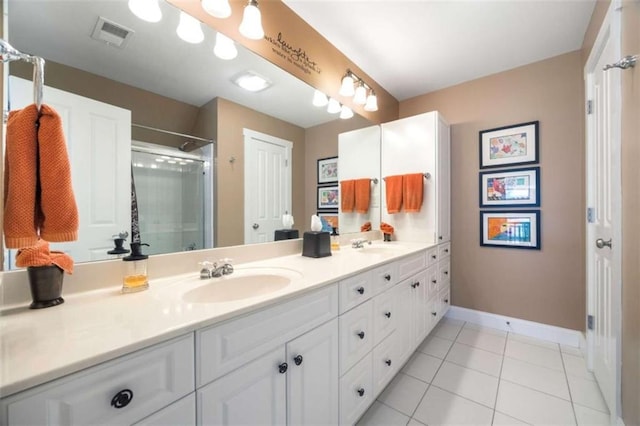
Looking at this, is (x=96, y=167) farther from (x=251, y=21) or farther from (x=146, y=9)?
(x=251, y=21)

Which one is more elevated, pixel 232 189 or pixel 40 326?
pixel 232 189

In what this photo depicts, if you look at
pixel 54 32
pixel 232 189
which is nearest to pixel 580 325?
pixel 232 189

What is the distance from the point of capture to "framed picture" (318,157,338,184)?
6.39 ft

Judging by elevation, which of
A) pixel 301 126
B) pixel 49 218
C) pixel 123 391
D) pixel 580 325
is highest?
pixel 301 126

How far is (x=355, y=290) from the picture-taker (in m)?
1.19

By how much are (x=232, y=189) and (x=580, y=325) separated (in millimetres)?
2790

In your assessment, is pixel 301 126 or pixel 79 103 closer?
pixel 79 103

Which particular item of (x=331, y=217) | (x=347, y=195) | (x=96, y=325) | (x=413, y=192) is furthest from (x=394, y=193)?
(x=96, y=325)

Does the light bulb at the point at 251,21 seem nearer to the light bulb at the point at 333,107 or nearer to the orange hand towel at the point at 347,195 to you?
the light bulb at the point at 333,107

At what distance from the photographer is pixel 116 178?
3.27 ft

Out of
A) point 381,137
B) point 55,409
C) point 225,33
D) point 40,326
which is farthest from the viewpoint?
point 381,137

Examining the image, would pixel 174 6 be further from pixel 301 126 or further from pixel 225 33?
pixel 301 126

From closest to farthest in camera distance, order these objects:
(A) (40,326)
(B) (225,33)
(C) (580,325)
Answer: (A) (40,326) → (B) (225,33) → (C) (580,325)

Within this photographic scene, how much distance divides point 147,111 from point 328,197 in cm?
127
